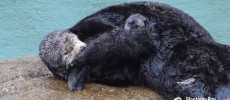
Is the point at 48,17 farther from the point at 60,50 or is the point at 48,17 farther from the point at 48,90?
the point at 48,90

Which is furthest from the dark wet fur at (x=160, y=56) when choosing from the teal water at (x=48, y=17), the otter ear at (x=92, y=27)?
the teal water at (x=48, y=17)

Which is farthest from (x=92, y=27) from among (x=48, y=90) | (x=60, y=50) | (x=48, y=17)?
(x=48, y=17)

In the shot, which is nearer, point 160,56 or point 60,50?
point 160,56

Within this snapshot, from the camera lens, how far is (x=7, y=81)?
463 cm

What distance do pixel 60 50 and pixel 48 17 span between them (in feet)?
15.5

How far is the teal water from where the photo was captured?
815 centimetres

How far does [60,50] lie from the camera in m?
4.57

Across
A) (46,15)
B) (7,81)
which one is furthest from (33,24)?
(7,81)

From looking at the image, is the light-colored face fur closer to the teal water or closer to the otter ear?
the otter ear

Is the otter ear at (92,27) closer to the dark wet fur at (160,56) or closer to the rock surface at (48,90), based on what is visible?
the dark wet fur at (160,56)

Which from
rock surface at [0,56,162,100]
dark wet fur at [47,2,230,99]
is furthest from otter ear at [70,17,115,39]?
rock surface at [0,56,162,100]

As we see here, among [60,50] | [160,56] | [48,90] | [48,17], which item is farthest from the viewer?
[48,17]

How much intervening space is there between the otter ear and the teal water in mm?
3235

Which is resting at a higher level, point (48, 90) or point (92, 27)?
point (92, 27)
